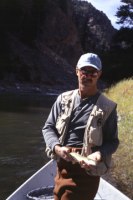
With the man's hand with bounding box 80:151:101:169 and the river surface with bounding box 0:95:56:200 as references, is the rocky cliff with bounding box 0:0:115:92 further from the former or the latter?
the man's hand with bounding box 80:151:101:169

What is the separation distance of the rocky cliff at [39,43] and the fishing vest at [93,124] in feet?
159

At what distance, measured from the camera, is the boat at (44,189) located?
6.79 m

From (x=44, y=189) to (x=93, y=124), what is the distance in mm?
3177

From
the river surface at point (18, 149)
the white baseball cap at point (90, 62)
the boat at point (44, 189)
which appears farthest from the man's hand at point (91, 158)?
the river surface at point (18, 149)

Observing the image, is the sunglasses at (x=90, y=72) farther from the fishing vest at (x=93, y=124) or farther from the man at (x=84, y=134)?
the fishing vest at (x=93, y=124)

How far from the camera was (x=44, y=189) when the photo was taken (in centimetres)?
728

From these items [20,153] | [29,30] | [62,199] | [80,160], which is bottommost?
[20,153]

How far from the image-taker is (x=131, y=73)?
34.8 m

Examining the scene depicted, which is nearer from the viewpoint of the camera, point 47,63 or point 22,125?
point 22,125

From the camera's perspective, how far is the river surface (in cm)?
1057

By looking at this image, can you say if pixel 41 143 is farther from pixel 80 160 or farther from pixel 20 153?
pixel 80 160

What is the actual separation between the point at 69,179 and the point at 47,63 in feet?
209

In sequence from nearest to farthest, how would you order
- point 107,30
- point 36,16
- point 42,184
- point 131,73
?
1. point 42,184
2. point 131,73
3. point 36,16
4. point 107,30

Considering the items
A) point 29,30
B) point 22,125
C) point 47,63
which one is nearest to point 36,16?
point 29,30
